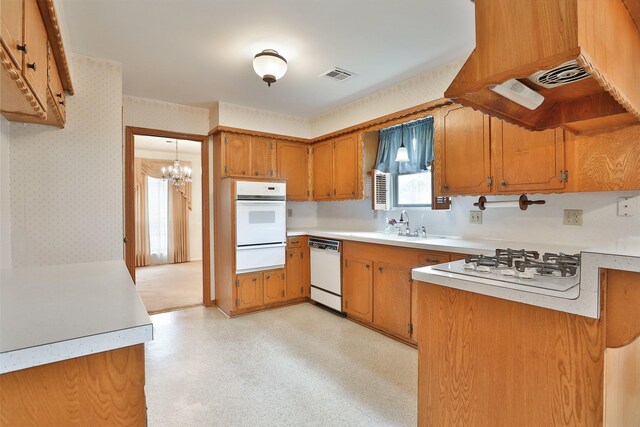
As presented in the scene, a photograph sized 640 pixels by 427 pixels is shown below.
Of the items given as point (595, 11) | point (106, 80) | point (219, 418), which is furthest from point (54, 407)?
point (106, 80)

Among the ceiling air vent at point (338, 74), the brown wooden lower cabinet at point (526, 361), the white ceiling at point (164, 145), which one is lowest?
the brown wooden lower cabinet at point (526, 361)

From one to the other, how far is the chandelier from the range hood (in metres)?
6.25

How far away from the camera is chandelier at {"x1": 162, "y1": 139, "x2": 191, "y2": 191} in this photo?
6.41m

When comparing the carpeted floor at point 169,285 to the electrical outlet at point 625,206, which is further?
the carpeted floor at point 169,285

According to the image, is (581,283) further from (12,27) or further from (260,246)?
(260,246)

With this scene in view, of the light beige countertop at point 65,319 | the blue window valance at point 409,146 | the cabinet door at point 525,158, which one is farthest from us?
the blue window valance at point 409,146

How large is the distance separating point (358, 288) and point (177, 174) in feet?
15.7

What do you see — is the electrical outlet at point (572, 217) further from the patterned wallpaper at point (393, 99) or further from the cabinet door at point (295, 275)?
the cabinet door at point (295, 275)

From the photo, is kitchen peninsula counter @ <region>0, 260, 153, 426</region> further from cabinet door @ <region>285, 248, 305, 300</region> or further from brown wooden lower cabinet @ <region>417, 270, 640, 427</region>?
cabinet door @ <region>285, 248, 305, 300</region>

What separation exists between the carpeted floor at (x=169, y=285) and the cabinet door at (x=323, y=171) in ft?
7.45

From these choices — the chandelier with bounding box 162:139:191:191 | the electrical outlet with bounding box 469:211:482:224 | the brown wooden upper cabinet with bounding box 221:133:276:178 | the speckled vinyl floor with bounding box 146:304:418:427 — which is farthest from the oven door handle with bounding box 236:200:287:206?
the chandelier with bounding box 162:139:191:191

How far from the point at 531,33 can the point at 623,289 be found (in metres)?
0.94

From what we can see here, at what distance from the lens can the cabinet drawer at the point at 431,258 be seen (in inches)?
99.4

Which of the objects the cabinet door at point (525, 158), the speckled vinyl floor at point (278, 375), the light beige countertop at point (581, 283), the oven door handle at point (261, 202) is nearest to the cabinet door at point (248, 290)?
the speckled vinyl floor at point (278, 375)
